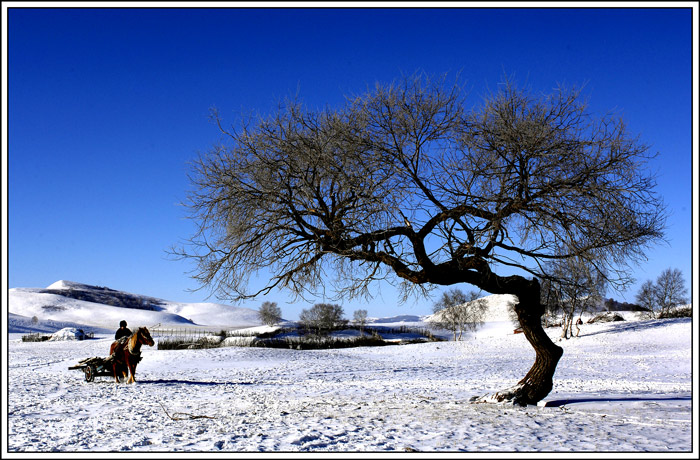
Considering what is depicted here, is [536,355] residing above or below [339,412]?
above

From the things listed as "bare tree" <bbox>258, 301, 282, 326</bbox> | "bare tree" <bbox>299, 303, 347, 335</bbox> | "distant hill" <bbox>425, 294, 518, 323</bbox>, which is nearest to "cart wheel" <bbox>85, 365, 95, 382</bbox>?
"bare tree" <bbox>299, 303, 347, 335</bbox>

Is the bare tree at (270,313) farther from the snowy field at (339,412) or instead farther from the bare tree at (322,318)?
the snowy field at (339,412)

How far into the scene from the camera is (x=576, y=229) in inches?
354

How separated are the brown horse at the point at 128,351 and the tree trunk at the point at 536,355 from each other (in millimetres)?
10173

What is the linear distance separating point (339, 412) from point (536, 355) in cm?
391

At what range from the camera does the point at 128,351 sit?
50.9 ft

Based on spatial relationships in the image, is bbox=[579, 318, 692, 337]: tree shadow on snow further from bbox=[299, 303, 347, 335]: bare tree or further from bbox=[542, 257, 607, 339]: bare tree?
bbox=[542, 257, 607, 339]: bare tree

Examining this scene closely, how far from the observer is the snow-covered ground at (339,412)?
7.11m

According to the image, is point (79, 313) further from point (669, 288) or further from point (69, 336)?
point (669, 288)

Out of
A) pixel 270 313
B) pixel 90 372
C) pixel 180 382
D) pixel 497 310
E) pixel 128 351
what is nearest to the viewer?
pixel 128 351

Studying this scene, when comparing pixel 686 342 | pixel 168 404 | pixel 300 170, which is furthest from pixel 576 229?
pixel 686 342

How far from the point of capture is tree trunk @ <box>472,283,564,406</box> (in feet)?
33.1

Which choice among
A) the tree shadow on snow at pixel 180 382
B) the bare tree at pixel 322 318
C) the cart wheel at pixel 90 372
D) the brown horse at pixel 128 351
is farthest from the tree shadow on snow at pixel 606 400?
the bare tree at pixel 322 318

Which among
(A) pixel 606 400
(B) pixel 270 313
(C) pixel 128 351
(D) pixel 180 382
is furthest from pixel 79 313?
(A) pixel 606 400
